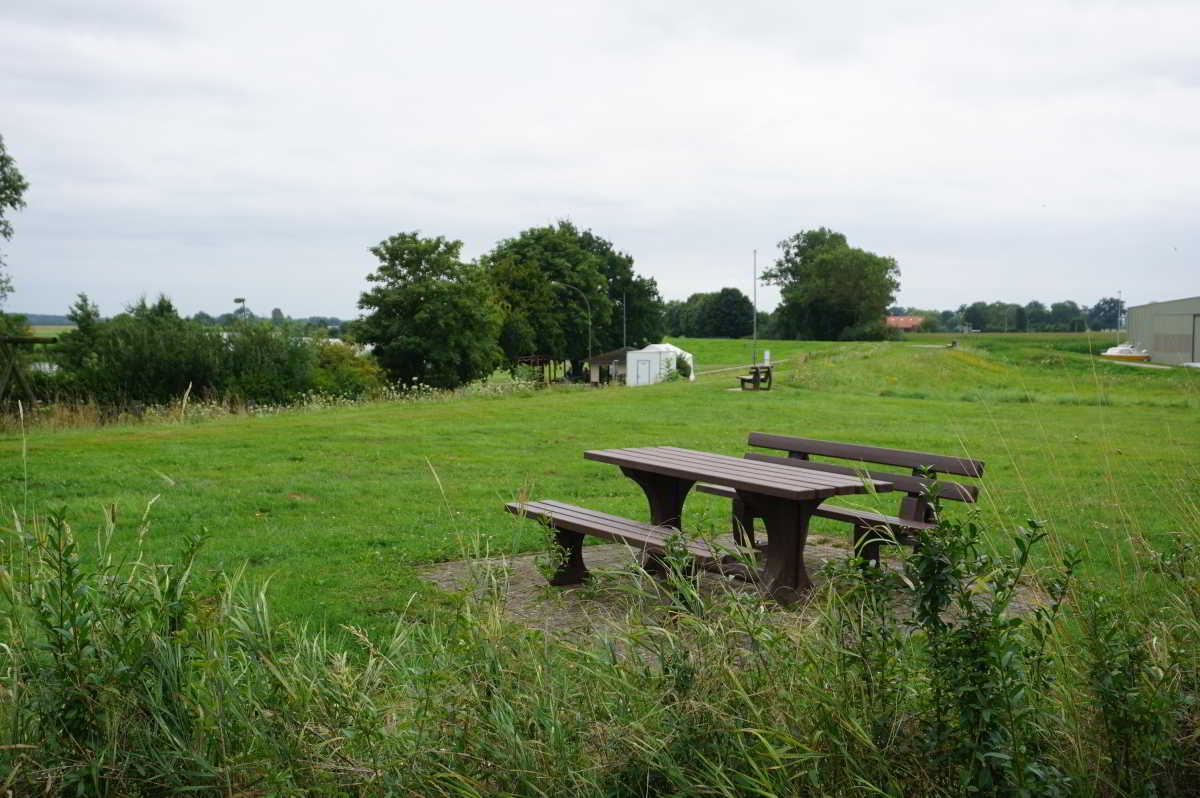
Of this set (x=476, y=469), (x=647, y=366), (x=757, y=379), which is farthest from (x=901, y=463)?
(x=647, y=366)

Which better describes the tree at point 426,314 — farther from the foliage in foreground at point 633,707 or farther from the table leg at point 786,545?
the foliage in foreground at point 633,707

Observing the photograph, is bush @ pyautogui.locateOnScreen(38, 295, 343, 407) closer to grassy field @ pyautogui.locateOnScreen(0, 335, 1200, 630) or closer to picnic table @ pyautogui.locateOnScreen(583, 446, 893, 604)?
grassy field @ pyautogui.locateOnScreen(0, 335, 1200, 630)

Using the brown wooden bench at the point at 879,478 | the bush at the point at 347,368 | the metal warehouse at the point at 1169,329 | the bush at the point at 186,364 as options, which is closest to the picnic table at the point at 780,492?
the brown wooden bench at the point at 879,478

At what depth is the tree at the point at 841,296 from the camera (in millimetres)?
→ 84812

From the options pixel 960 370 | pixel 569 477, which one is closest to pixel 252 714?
pixel 569 477

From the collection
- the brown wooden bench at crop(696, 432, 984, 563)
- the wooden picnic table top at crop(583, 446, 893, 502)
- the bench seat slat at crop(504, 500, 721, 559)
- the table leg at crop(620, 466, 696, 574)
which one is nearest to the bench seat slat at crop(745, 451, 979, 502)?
the brown wooden bench at crop(696, 432, 984, 563)

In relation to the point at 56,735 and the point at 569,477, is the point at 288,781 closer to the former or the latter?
the point at 56,735

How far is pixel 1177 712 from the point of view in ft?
8.96

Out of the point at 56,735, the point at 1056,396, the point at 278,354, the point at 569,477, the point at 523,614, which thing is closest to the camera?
the point at 56,735

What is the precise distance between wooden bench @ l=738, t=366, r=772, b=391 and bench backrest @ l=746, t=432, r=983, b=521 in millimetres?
19435

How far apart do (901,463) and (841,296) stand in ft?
270

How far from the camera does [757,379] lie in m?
27.6

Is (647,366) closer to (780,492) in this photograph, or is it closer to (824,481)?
(824,481)

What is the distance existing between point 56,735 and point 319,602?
Answer: 9.98 ft
